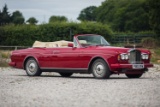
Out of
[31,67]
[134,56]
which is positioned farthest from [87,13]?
[134,56]

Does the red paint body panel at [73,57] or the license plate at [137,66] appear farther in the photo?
the license plate at [137,66]

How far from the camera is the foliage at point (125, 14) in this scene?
97.7m

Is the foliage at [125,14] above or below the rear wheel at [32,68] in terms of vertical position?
above

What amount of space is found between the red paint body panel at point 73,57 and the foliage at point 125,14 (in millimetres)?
78119

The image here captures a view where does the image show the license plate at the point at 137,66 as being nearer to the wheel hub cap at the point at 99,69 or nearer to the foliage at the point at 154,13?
the wheel hub cap at the point at 99,69

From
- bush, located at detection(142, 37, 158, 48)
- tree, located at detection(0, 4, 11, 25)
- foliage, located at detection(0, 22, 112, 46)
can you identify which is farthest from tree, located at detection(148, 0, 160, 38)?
tree, located at detection(0, 4, 11, 25)

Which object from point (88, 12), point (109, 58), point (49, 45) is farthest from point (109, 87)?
point (88, 12)

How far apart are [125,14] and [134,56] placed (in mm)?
91594

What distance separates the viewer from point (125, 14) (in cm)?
10638

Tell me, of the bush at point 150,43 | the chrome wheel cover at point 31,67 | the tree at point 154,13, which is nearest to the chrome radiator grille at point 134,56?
the chrome wheel cover at point 31,67

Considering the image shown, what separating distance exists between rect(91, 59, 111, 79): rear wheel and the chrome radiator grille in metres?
0.83

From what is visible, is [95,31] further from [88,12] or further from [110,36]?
[88,12]

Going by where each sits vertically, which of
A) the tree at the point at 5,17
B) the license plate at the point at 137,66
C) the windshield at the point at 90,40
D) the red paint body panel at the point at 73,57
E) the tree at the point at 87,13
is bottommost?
the license plate at the point at 137,66

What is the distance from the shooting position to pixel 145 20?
9662 centimetres
